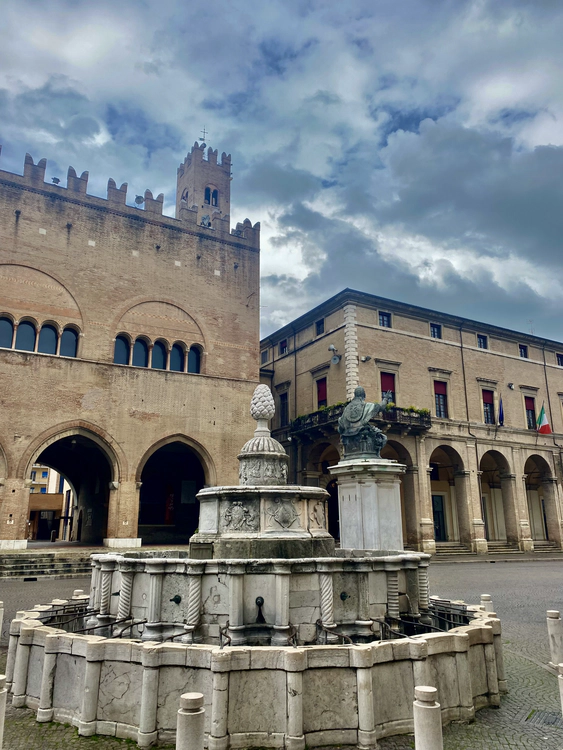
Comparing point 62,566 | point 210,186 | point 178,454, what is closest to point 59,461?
point 178,454

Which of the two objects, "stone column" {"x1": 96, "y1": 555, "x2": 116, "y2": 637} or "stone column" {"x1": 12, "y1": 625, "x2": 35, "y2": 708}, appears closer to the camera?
"stone column" {"x1": 12, "y1": 625, "x2": 35, "y2": 708}

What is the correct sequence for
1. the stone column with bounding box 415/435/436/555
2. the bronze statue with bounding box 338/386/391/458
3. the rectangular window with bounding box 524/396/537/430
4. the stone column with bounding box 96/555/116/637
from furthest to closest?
the rectangular window with bounding box 524/396/537/430 → the stone column with bounding box 415/435/436/555 → the bronze statue with bounding box 338/386/391/458 → the stone column with bounding box 96/555/116/637

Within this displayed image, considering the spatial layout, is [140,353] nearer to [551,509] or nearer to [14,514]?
[14,514]

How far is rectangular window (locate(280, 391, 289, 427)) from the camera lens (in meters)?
32.8

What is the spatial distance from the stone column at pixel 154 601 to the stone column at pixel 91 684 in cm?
124

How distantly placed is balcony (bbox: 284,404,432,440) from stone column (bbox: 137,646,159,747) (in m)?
21.5

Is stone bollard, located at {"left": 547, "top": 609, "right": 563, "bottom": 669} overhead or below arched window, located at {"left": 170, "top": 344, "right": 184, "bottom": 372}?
below

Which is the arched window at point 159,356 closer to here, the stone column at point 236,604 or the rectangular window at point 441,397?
the rectangular window at point 441,397

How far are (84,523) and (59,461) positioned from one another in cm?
359

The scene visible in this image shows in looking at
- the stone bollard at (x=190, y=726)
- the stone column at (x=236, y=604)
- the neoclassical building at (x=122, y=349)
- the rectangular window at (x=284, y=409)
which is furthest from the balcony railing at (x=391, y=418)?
the stone bollard at (x=190, y=726)

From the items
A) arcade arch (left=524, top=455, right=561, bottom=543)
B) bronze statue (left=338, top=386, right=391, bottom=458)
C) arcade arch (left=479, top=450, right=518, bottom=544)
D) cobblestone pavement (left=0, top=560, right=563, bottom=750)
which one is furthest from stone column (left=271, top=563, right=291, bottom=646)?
arcade arch (left=524, top=455, right=561, bottom=543)

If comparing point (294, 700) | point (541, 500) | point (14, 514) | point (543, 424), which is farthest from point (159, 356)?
point (541, 500)

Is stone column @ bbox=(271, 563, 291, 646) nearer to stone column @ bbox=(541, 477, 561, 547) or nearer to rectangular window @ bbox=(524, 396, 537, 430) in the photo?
rectangular window @ bbox=(524, 396, 537, 430)

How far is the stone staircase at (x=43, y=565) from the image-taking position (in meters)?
17.3
